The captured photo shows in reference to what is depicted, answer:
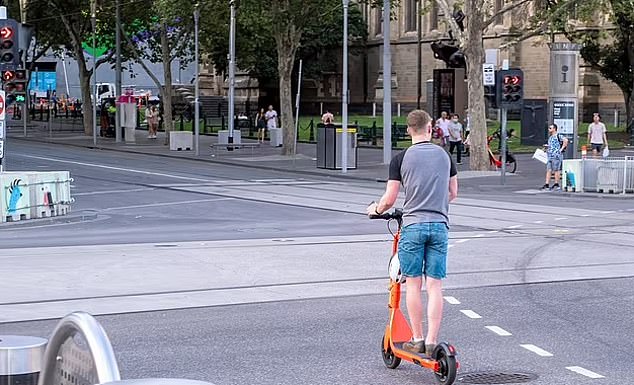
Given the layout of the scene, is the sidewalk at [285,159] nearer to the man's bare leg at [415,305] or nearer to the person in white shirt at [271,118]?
the person in white shirt at [271,118]

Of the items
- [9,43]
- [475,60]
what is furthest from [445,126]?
[9,43]

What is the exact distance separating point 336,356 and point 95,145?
4205 centimetres

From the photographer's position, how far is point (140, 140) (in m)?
54.3

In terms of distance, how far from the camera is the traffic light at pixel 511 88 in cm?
3128

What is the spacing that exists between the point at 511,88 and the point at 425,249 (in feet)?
78.6

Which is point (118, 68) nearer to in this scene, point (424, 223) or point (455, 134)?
point (455, 134)

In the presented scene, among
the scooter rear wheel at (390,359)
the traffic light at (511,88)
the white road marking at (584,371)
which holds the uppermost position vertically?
the traffic light at (511,88)

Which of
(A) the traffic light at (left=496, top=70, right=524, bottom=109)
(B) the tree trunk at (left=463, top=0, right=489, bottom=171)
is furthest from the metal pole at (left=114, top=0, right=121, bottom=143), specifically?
(A) the traffic light at (left=496, top=70, right=524, bottom=109)

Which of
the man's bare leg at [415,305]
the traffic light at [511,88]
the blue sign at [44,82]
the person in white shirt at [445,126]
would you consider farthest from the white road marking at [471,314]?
the blue sign at [44,82]

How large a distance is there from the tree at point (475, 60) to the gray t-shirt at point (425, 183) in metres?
26.0

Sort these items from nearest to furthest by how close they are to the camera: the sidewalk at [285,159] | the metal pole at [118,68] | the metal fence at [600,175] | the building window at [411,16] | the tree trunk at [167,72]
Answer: the metal fence at [600,175] < the sidewalk at [285,159] < the tree trunk at [167,72] < the metal pole at [118,68] < the building window at [411,16]

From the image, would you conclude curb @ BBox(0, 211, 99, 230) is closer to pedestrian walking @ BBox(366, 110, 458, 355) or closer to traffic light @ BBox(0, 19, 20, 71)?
traffic light @ BBox(0, 19, 20, 71)

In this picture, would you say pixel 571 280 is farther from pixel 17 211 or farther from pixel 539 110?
pixel 539 110

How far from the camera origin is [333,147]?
119 ft
